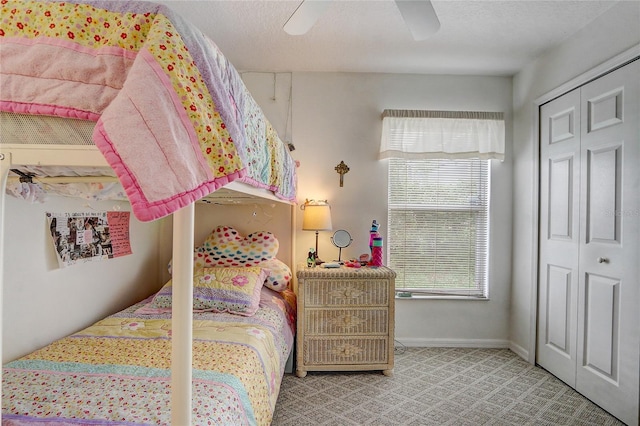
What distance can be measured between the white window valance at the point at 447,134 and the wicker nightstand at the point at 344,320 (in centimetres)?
119

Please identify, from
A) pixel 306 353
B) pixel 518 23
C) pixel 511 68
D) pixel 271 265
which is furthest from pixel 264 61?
pixel 306 353

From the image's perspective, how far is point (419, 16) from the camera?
159 cm

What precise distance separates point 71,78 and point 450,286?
10.6 feet

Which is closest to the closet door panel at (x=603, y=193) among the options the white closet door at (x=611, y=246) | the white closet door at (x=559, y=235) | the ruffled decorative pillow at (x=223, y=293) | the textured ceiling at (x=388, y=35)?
the white closet door at (x=611, y=246)

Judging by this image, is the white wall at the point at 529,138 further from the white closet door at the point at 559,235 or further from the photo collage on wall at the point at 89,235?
the photo collage on wall at the point at 89,235

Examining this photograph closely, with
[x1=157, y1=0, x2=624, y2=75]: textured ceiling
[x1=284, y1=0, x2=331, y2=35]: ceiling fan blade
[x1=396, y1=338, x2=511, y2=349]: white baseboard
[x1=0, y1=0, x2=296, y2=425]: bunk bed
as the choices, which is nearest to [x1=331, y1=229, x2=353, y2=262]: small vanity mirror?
[x1=396, y1=338, x2=511, y2=349]: white baseboard

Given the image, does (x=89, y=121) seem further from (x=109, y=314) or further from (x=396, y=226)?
(x=396, y=226)

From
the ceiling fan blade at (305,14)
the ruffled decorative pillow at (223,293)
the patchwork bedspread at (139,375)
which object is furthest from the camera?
the ruffled decorative pillow at (223,293)

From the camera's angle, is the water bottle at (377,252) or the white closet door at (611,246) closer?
the white closet door at (611,246)

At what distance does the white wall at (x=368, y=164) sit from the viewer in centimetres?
336

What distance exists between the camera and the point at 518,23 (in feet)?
8.20

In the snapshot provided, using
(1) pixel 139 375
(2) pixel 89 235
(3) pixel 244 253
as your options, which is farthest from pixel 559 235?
(2) pixel 89 235

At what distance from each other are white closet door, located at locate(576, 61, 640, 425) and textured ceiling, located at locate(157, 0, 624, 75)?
55 cm

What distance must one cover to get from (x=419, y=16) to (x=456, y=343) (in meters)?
2.76
